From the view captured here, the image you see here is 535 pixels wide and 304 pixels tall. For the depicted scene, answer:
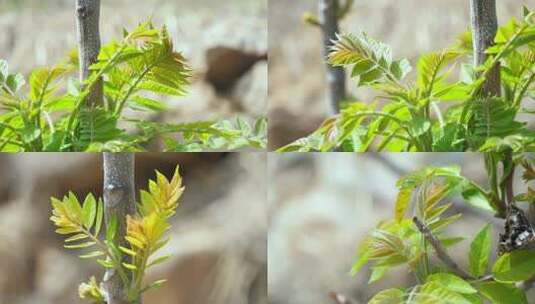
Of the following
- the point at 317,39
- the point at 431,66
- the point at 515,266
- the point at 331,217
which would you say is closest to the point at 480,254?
the point at 515,266

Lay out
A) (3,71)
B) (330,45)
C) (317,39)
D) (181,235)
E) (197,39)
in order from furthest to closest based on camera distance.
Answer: (197,39) → (317,39) → (181,235) → (330,45) → (3,71)

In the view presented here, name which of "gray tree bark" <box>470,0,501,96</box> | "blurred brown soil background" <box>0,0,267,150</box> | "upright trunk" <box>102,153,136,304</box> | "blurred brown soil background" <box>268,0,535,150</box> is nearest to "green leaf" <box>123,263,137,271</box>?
"upright trunk" <box>102,153,136,304</box>

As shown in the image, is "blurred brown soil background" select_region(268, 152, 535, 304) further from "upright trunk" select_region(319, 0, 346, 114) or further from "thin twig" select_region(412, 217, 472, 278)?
"thin twig" select_region(412, 217, 472, 278)

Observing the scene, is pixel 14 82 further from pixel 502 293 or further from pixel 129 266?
pixel 502 293

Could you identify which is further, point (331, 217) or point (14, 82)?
point (331, 217)

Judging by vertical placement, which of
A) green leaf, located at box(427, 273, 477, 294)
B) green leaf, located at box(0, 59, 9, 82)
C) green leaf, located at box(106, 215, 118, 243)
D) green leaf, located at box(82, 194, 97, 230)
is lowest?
green leaf, located at box(427, 273, 477, 294)

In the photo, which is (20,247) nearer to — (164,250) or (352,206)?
(164,250)

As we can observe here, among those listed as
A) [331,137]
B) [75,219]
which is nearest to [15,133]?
[75,219]
